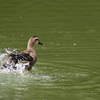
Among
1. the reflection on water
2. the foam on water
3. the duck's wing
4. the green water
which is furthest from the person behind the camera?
the duck's wing

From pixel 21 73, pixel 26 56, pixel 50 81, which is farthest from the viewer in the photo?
pixel 26 56

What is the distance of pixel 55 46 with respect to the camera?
1521cm

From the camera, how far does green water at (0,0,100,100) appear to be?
35.5ft

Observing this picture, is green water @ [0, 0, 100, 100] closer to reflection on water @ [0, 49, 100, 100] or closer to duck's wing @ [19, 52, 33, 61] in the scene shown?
reflection on water @ [0, 49, 100, 100]

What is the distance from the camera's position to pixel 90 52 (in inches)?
571

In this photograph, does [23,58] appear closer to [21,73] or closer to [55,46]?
[21,73]

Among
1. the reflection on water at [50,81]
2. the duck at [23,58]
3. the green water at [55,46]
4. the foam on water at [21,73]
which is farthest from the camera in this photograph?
the duck at [23,58]

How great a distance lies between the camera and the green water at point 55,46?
35.5 feet

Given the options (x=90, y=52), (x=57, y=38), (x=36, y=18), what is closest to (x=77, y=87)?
(x=90, y=52)

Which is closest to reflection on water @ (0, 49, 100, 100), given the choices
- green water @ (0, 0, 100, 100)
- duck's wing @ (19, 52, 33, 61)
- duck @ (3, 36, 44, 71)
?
green water @ (0, 0, 100, 100)

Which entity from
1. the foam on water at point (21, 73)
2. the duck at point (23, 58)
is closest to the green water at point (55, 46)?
the foam on water at point (21, 73)

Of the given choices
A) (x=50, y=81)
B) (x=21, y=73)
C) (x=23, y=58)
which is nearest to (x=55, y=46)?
(x=23, y=58)

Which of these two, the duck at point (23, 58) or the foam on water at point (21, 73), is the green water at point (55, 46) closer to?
the foam on water at point (21, 73)

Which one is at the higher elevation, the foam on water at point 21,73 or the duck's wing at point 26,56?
the duck's wing at point 26,56
